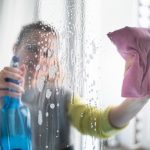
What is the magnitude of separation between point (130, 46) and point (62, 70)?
0.13 m

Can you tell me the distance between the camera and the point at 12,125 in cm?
48

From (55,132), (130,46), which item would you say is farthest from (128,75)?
(55,132)

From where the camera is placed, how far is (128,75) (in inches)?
21.3

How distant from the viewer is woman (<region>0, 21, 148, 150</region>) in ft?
1.64

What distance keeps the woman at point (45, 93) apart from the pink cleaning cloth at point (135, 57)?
1.0 inches

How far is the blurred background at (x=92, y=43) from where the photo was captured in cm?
50

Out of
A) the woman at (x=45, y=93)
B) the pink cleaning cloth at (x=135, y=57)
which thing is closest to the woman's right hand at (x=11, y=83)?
the woman at (x=45, y=93)

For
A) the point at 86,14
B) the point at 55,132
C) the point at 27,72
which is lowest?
the point at 55,132

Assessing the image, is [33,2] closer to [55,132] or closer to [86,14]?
[86,14]

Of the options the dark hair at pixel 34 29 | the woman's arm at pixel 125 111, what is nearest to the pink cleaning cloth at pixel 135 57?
the woman's arm at pixel 125 111

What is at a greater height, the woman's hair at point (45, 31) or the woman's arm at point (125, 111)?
the woman's hair at point (45, 31)

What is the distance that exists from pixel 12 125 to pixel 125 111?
0.70 feet

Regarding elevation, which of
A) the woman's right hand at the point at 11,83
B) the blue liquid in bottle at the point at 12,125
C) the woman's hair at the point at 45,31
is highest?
the woman's hair at the point at 45,31

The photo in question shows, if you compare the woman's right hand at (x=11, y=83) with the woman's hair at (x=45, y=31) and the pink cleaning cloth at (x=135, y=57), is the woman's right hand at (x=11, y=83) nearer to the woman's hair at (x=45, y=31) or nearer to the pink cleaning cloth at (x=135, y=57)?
the woman's hair at (x=45, y=31)
